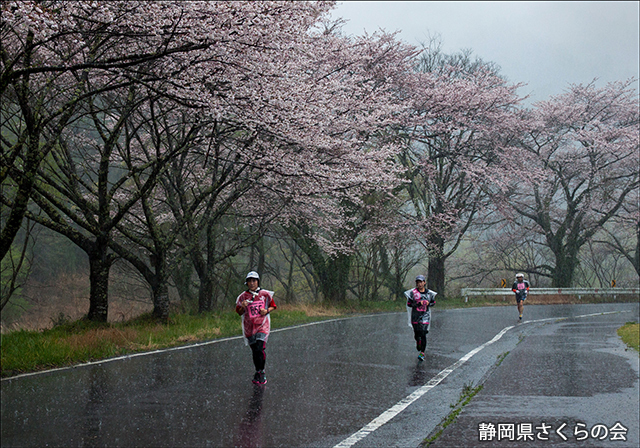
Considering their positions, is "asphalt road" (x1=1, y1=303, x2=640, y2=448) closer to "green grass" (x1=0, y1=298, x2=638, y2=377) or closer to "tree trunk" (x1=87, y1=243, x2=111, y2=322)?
"green grass" (x1=0, y1=298, x2=638, y2=377)

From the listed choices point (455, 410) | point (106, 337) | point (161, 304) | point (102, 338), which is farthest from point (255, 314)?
point (161, 304)

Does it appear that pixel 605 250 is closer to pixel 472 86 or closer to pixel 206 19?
pixel 472 86

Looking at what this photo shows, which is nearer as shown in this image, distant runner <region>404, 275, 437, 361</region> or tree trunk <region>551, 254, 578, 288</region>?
distant runner <region>404, 275, 437, 361</region>

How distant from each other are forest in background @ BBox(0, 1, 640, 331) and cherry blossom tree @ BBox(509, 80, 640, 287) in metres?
0.13

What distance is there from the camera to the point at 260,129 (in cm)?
1416

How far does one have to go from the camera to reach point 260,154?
54.6 feet

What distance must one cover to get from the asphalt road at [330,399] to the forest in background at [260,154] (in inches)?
181

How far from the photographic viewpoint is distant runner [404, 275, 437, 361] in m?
10.5

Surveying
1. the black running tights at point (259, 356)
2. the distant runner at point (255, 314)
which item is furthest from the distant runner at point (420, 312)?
the black running tights at point (259, 356)

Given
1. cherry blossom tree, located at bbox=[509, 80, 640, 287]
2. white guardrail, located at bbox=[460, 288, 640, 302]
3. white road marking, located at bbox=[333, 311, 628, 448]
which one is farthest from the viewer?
cherry blossom tree, located at bbox=[509, 80, 640, 287]

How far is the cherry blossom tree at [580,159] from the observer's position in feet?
119

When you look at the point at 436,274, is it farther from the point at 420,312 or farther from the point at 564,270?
the point at 420,312

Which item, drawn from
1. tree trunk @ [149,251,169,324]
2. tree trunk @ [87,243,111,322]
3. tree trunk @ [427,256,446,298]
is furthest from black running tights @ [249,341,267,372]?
tree trunk @ [427,256,446,298]

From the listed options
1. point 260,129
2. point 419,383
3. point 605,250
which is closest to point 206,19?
point 260,129
